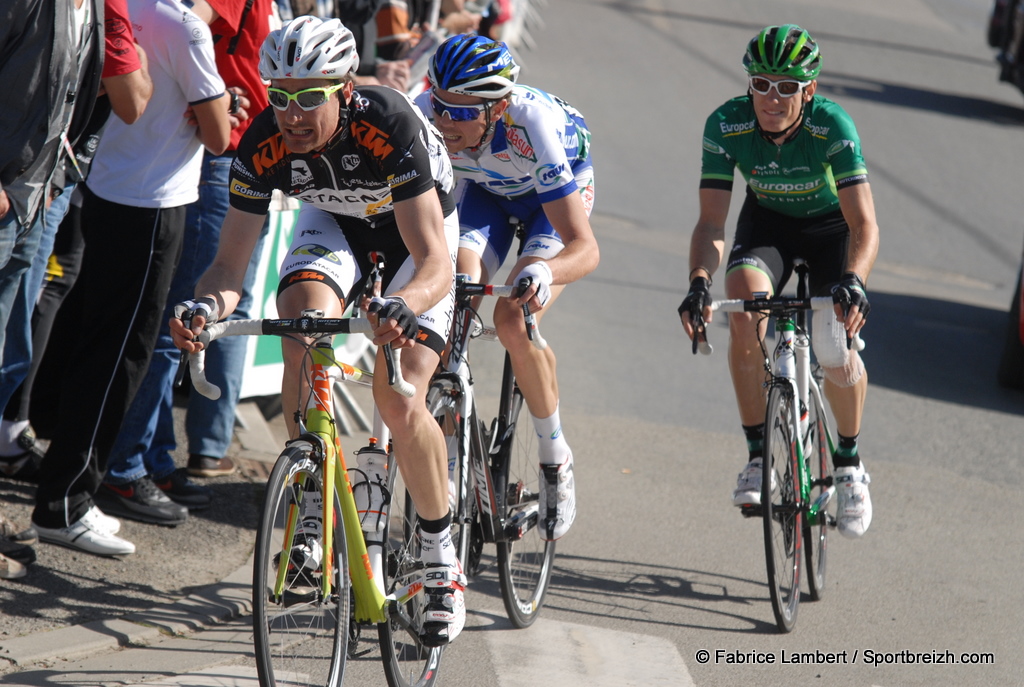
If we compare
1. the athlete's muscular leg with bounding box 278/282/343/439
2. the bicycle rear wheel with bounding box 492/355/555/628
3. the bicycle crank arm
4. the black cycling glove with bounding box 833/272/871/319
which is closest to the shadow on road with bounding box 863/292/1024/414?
the black cycling glove with bounding box 833/272/871/319

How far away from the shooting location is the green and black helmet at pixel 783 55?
17.0 ft

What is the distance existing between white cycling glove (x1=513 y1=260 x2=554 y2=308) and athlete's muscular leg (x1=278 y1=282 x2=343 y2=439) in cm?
68

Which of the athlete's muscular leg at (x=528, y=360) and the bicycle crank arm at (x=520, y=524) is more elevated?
the athlete's muscular leg at (x=528, y=360)

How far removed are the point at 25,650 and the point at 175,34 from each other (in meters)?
2.55

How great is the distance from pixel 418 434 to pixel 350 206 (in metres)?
0.89

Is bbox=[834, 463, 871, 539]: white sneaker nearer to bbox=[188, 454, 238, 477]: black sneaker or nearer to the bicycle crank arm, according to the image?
the bicycle crank arm

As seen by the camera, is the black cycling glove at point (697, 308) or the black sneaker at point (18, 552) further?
the black cycling glove at point (697, 308)

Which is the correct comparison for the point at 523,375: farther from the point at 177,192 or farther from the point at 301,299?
Result: the point at 177,192

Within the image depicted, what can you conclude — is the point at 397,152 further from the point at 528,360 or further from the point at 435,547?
the point at 435,547

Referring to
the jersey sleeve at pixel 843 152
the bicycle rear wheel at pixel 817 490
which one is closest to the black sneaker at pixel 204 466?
the bicycle rear wheel at pixel 817 490

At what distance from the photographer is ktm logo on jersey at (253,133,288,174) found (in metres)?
3.82

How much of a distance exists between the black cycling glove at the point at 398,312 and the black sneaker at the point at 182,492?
255cm

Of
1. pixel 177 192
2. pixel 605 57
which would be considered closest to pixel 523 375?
pixel 177 192

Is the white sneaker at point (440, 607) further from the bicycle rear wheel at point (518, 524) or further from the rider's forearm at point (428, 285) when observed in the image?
the rider's forearm at point (428, 285)
